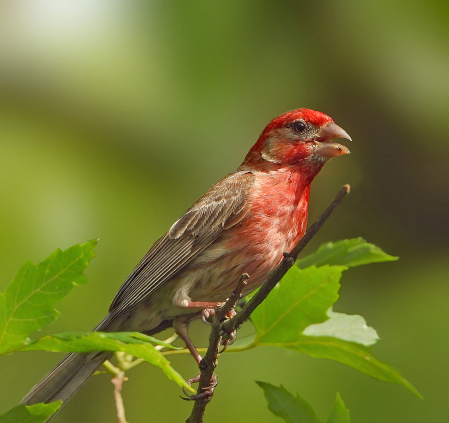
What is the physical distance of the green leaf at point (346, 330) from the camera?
2.26 meters

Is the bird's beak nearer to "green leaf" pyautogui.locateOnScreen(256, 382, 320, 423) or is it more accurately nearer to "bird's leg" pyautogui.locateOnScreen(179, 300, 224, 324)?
"bird's leg" pyautogui.locateOnScreen(179, 300, 224, 324)

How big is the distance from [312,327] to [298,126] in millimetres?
1471

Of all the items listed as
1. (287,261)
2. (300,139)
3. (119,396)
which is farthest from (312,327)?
(300,139)

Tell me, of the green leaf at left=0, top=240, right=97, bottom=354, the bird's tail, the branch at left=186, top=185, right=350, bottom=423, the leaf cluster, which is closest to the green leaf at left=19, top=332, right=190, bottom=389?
the leaf cluster

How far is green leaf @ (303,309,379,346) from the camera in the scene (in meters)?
2.26

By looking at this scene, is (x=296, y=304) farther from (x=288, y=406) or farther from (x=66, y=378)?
(x=66, y=378)

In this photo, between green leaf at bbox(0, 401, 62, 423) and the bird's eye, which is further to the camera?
the bird's eye

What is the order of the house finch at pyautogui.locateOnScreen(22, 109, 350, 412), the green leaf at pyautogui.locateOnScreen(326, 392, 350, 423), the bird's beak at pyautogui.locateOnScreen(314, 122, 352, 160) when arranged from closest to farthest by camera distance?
the green leaf at pyautogui.locateOnScreen(326, 392, 350, 423) → the house finch at pyautogui.locateOnScreen(22, 109, 350, 412) → the bird's beak at pyautogui.locateOnScreen(314, 122, 352, 160)

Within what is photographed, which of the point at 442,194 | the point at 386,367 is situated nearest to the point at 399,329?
the point at 442,194

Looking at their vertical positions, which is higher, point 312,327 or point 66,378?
point 312,327

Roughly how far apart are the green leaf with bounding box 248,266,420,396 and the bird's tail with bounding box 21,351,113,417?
1.23 m

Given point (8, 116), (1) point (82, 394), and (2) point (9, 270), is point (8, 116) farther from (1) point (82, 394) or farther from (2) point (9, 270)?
(1) point (82, 394)

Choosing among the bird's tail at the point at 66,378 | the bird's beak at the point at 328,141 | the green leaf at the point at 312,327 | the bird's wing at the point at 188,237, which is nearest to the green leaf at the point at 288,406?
the green leaf at the point at 312,327

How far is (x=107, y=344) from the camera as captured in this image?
1672mm
